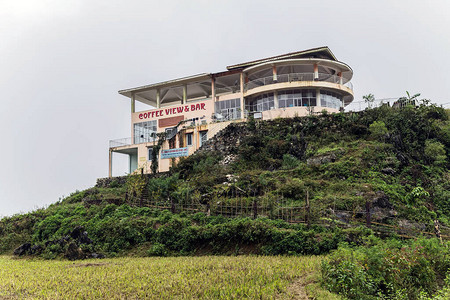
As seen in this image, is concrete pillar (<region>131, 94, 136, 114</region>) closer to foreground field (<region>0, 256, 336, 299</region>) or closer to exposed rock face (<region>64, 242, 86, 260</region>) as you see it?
exposed rock face (<region>64, 242, 86, 260</region>)

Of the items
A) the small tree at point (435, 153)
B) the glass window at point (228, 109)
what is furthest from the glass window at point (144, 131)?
the small tree at point (435, 153)

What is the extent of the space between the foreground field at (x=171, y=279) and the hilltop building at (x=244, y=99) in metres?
14.6

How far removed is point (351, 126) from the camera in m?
24.4

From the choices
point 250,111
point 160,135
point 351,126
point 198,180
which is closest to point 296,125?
point 351,126

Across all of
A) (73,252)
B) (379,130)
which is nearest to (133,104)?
(73,252)

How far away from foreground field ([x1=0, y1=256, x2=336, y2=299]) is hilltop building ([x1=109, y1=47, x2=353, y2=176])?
14626 mm

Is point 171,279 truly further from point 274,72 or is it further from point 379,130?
point 274,72

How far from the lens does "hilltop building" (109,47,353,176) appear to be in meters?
28.4

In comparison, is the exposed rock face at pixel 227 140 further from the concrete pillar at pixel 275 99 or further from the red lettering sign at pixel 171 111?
the red lettering sign at pixel 171 111

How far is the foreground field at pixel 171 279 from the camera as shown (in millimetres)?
9289

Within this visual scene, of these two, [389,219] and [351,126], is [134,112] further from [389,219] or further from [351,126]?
[389,219]

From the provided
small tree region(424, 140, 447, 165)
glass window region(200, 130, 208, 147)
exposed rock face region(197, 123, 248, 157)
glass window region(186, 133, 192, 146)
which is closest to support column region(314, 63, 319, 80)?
exposed rock face region(197, 123, 248, 157)

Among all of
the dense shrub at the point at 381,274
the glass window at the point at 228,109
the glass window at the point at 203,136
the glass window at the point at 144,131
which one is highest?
the glass window at the point at 228,109

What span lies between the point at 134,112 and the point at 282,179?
20.0m
